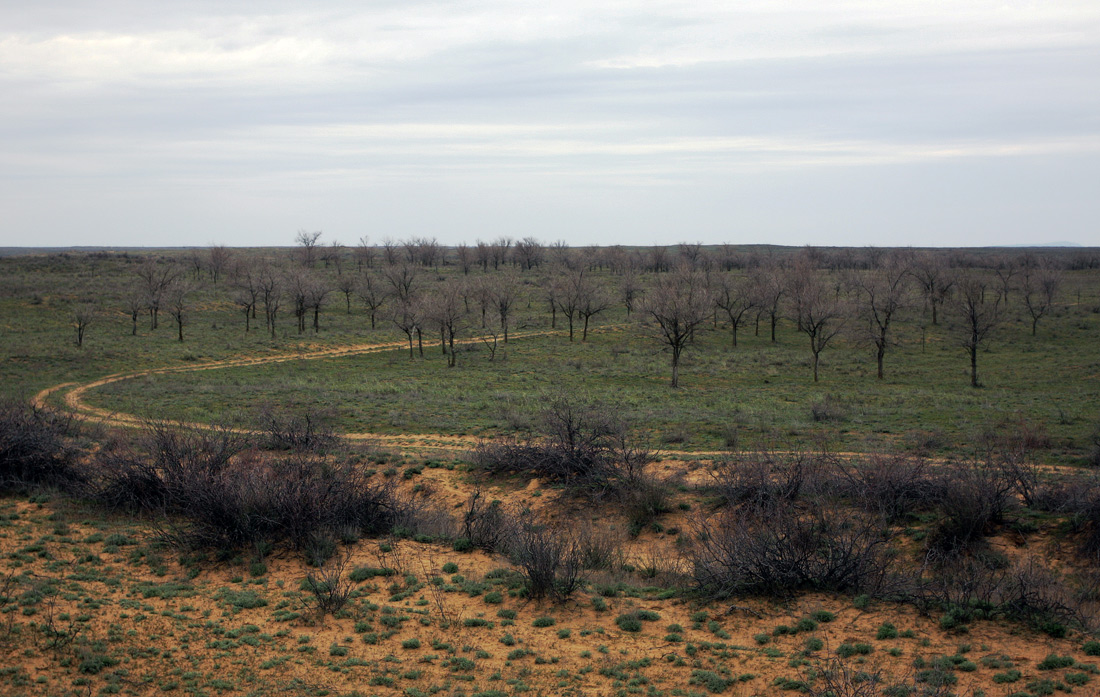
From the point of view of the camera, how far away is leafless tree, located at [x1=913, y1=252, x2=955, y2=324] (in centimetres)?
6631

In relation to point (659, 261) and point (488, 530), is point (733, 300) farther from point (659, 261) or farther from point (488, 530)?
point (659, 261)

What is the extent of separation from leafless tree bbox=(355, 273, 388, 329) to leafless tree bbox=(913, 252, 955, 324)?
48.5 m

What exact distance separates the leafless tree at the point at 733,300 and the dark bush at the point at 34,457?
158ft

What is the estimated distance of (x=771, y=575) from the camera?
34.6 feet

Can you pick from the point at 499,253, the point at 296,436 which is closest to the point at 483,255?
the point at 499,253

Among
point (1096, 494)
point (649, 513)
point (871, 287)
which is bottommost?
point (649, 513)

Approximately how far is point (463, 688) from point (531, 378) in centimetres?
3170

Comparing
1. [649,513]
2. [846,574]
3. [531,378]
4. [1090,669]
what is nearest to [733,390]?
[531,378]

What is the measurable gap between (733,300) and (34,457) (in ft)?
187

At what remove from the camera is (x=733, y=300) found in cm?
6550

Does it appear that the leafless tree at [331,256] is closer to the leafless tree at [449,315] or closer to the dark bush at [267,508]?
the leafless tree at [449,315]

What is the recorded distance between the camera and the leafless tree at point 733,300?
197 feet

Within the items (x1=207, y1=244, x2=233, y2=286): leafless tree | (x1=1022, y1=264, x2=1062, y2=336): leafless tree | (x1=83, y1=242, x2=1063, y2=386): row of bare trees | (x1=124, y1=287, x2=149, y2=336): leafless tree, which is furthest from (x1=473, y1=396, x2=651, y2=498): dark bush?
(x1=207, y1=244, x2=233, y2=286): leafless tree

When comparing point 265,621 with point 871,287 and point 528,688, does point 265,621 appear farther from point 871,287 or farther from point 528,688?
point 871,287
